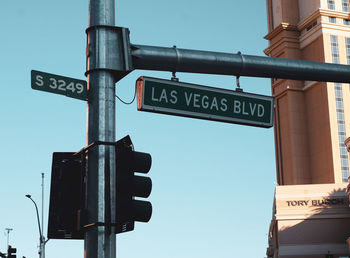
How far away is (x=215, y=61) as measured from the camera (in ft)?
28.2

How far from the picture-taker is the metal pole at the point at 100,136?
7.41m

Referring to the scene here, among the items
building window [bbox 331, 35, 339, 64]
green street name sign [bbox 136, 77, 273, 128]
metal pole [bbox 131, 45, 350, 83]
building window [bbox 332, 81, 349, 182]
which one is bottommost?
green street name sign [bbox 136, 77, 273, 128]

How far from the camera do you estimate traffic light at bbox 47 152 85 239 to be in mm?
7578

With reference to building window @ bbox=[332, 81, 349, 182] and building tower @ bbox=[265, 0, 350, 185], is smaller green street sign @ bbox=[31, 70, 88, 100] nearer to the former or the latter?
building tower @ bbox=[265, 0, 350, 185]

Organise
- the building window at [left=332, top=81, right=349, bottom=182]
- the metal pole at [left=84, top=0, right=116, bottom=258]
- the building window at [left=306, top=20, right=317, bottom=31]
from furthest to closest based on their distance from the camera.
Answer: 1. the building window at [left=306, top=20, right=317, bottom=31]
2. the building window at [left=332, top=81, right=349, bottom=182]
3. the metal pole at [left=84, top=0, right=116, bottom=258]

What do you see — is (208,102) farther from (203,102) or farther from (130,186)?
(130,186)

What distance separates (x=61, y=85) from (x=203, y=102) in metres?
1.85

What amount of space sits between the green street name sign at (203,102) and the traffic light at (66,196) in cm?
111

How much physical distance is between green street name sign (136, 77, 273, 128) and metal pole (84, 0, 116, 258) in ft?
1.51

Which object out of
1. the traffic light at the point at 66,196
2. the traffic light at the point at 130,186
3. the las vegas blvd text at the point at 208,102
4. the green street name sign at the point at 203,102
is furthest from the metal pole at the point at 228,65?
the traffic light at the point at 66,196

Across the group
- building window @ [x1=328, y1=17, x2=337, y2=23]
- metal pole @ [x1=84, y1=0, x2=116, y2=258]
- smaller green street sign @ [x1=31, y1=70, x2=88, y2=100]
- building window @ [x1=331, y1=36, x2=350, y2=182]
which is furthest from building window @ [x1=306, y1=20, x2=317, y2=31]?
smaller green street sign @ [x1=31, y1=70, x2=88, y2=100]

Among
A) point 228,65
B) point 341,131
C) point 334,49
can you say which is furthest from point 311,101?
point 228,65

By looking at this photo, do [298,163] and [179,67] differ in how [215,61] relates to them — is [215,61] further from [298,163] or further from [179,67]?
[298,163]

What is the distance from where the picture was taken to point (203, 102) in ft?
27.8
